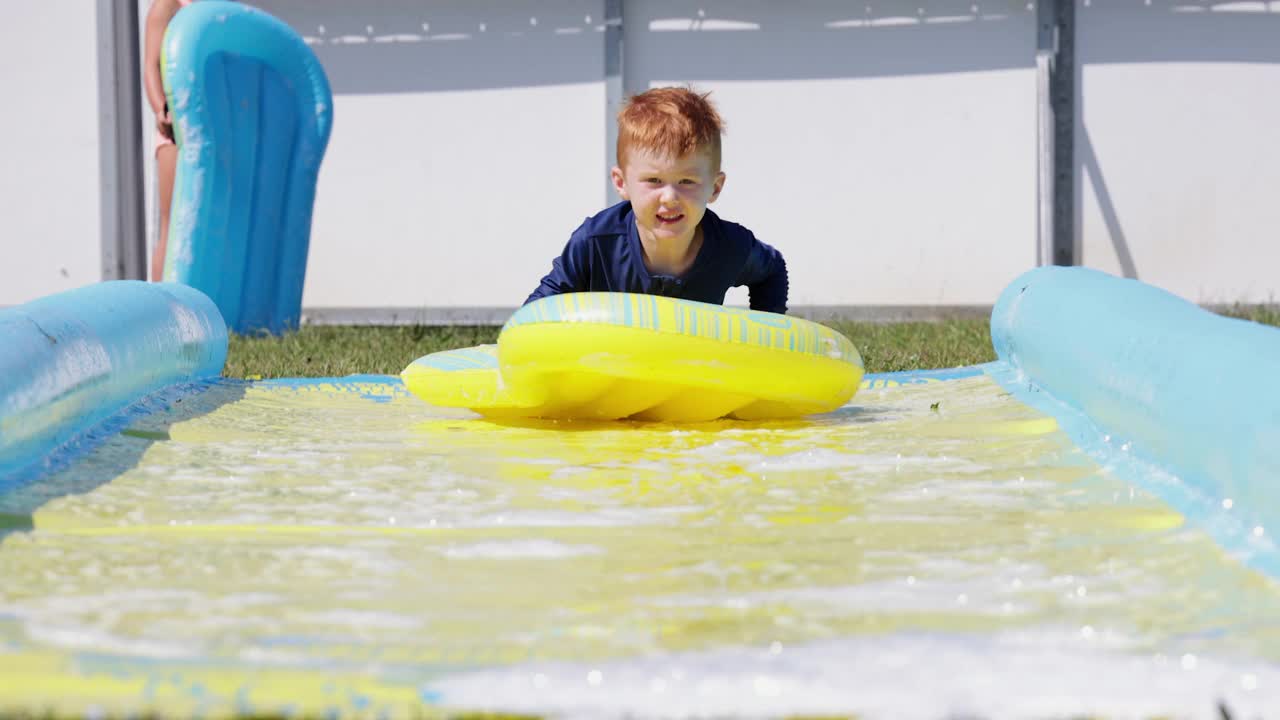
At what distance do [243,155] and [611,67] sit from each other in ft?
10.1

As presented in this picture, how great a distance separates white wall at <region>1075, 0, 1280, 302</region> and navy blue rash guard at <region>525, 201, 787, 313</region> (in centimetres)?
519

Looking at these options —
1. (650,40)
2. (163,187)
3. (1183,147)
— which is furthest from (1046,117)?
(163,187)

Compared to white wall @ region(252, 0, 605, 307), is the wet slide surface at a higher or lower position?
lower

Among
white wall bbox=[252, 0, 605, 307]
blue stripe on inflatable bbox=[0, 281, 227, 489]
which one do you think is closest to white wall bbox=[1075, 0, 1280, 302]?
white wall bbox=[252, 0, 605, 307]

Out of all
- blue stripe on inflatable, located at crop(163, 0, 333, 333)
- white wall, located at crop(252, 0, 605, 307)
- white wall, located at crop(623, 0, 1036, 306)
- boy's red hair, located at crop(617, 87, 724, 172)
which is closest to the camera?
boy's red hair, located at crop(617, 87, 724, 172)

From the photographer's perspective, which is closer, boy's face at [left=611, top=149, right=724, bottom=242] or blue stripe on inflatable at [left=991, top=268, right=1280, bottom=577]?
blue stripe on inflatable at [left=991, top=268, right=1280, bottom=577]

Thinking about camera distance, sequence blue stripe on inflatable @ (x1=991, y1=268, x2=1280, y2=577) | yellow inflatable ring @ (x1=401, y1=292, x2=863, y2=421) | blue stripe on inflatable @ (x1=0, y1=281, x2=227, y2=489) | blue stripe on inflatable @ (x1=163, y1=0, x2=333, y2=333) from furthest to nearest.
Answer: blue stripe on inflatable @ (x1=163, y1=0, x2=333, y2=333), yellow inflatable ring @ (x1=401, y1=292, x2=863, y2=421), blue stripe on inflatable @ (x1=0, y1=281, x2=227, y2=489), blue stripe on inflatable @ (x1=991, y1=268, x2=1280, y2=577)

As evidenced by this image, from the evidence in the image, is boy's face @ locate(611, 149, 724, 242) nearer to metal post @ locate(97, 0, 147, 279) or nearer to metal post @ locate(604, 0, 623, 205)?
metal post @ locate(604, 0, 623, 205)

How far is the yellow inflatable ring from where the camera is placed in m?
2.52

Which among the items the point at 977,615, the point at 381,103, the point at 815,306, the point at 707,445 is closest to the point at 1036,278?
the point at 707,445

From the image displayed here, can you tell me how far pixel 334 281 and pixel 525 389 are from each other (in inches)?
241

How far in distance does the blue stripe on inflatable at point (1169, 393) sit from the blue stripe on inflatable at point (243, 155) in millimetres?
3438

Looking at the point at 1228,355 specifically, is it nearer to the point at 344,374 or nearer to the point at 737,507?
the point at 737,507

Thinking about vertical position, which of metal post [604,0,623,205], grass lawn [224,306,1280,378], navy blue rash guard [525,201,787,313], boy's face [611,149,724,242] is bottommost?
grass lawn [224,306,1280,378]
